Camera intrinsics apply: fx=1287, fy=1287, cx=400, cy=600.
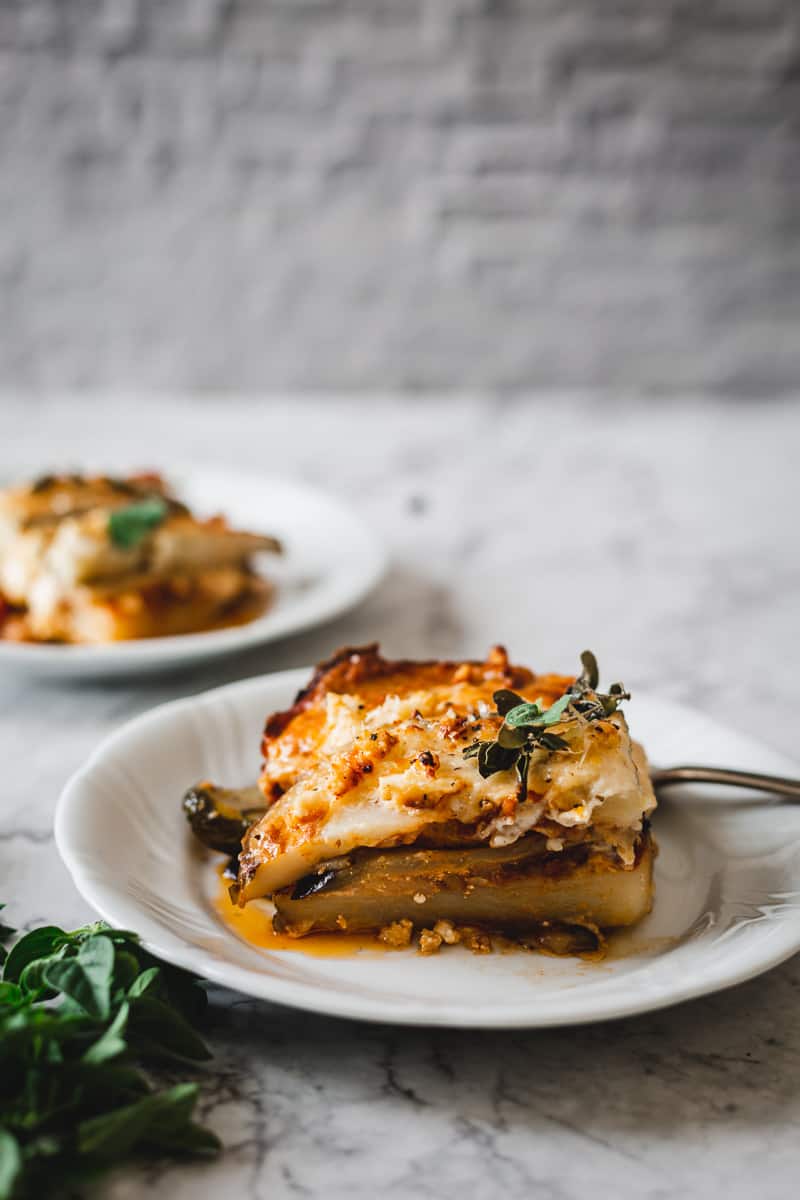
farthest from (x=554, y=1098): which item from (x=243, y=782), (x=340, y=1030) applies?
(x=243, y=782)

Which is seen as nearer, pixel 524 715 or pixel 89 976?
pixel 89 976

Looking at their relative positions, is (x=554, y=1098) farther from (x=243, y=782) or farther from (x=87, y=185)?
(x=87, y=185)

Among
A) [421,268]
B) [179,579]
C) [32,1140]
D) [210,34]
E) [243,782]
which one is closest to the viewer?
[32,1140]

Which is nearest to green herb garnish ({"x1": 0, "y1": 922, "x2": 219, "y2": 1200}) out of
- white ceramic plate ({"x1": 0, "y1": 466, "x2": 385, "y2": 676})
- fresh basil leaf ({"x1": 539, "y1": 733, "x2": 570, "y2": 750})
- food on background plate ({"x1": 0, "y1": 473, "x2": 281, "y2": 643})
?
fresh basil leaf ({"x1": 539, "y1": 733, "x2": 570, "y2": 750})

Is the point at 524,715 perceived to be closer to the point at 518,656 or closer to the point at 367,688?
the point at 367,688

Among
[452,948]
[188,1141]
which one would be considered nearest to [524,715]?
[452,948]

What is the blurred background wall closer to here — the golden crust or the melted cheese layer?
the golden crust

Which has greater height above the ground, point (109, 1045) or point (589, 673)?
point (589, 673)
